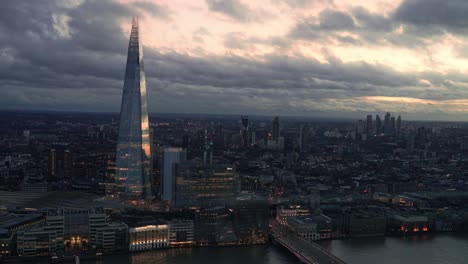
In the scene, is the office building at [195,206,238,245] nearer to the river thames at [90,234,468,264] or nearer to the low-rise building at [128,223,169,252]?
the river thames at [90,234,468,264]

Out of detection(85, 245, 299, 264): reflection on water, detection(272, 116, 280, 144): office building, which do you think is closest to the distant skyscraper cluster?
detection(272, 116, 280, 144): office building

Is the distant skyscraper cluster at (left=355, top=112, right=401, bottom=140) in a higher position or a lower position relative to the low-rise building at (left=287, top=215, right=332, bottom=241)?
higher

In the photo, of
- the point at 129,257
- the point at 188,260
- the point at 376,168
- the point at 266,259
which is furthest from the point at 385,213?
the point at 376,168

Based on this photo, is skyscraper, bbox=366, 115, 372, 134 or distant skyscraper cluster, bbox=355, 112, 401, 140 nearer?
distant skyscraper cluster, bbox=355, 112, 401, 140

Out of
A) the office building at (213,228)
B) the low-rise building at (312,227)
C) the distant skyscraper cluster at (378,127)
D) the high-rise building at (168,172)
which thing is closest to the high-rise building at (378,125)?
the distant skyscraper cluster at (378,127)

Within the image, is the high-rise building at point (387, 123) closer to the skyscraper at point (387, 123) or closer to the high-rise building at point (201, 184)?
the skyscraper at point (387, 123)

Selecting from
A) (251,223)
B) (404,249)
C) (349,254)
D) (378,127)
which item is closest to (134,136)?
(251,223)

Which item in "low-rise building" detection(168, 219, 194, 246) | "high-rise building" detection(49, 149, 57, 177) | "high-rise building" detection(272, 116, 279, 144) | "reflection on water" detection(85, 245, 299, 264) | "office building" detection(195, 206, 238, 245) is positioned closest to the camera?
"reflection on water" detection(85, 245, 299, 264)
